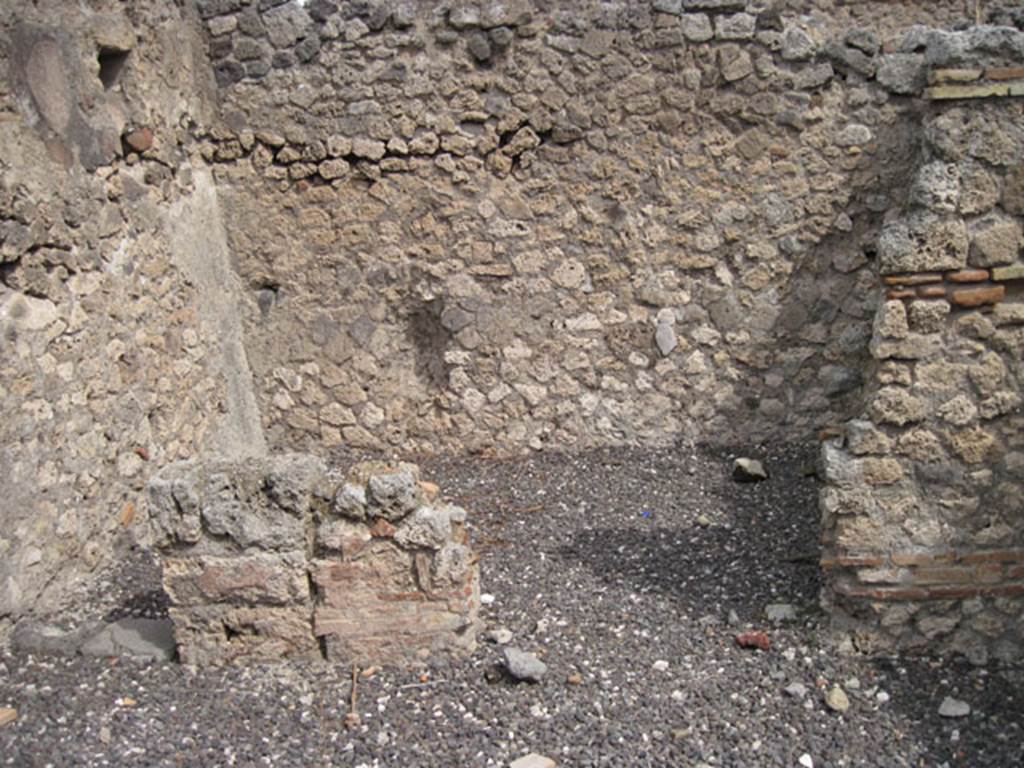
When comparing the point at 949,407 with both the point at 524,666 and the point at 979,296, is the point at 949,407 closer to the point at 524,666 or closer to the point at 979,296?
the point at 979,296

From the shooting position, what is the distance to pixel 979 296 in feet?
12.4

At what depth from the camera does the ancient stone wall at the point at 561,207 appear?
19.7 feet

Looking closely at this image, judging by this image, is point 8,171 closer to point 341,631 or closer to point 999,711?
point 341,631

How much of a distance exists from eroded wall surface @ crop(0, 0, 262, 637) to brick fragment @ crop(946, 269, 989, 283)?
3899 mm

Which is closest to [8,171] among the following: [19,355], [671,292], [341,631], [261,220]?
[19,355]

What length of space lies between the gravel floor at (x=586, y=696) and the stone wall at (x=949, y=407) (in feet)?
0.83

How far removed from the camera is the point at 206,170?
6.39m

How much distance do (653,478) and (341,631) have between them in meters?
2.56

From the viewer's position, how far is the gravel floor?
357cm

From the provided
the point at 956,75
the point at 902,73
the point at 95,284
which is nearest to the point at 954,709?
the point at 956,75

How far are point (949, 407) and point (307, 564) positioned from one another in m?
2.54

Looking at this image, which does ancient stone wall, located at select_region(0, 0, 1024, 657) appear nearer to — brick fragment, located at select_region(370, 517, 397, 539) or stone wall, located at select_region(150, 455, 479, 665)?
stone wall, located at select_region(150, 455, 479, 665)

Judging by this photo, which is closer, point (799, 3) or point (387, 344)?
Result: point (799, 3)

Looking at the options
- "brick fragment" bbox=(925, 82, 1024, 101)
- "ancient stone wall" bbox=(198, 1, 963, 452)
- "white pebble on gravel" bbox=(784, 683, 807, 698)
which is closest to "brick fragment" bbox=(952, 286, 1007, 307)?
"brick fragment" bbox=(925, 82, 1024, 101)
